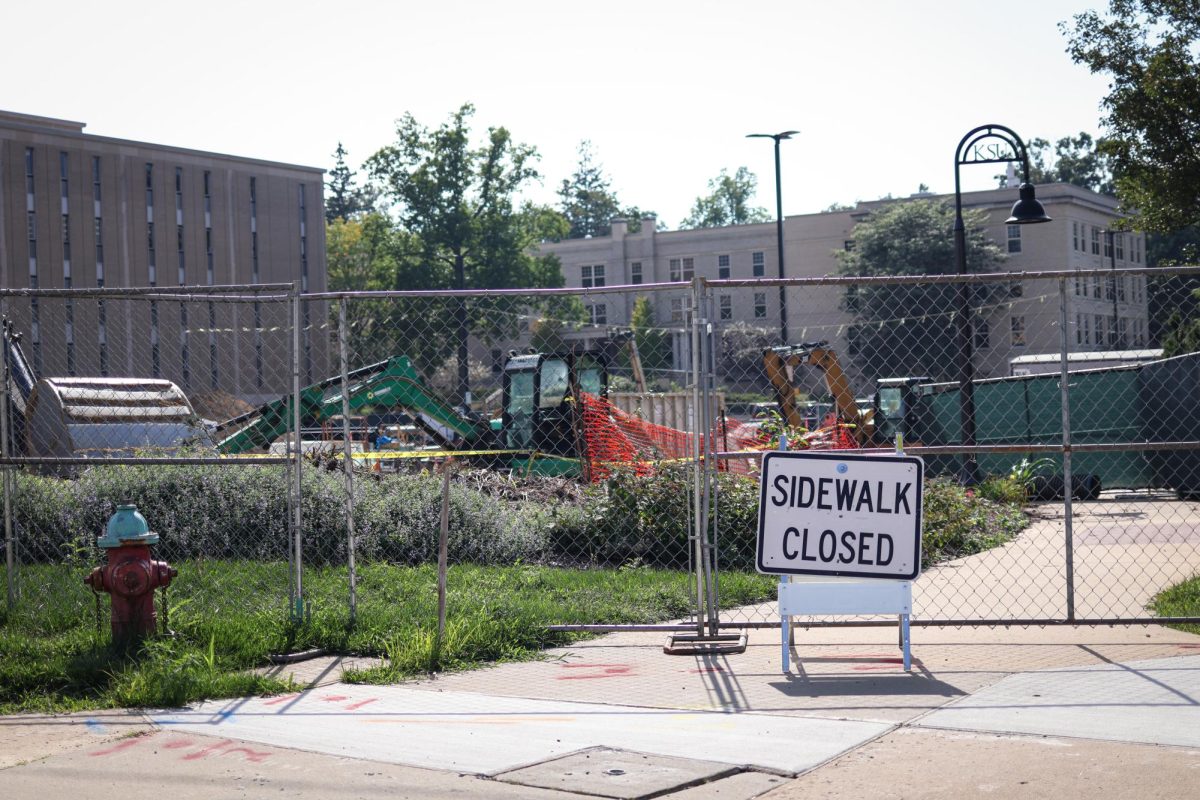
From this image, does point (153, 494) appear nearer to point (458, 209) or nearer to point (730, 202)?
point (458, 209)

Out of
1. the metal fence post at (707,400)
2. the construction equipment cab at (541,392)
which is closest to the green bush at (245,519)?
the metal fence post at (707,400)

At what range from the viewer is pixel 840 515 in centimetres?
788

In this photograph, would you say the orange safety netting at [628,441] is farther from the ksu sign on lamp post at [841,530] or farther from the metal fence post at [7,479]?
the metal fence post at [7,479]

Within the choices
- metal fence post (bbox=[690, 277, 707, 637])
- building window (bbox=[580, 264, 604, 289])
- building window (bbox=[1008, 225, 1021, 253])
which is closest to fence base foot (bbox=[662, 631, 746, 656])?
metal fence post (bbox=[690, 277, 707, 637])

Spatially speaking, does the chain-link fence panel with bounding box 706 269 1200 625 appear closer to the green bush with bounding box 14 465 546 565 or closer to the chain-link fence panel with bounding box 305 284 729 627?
the chain-link fence panel with bounding box 305 284 729 627

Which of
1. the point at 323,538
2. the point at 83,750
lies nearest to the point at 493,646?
the point at 83,750

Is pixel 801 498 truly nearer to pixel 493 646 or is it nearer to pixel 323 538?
pixel 493 646

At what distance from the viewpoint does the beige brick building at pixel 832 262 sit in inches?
2163

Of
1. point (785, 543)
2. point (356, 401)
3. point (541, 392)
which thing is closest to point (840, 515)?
point (785, 543)

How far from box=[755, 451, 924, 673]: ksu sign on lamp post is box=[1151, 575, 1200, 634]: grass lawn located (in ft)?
8.05

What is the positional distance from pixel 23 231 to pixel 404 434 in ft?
147

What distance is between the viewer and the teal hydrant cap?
7926mm

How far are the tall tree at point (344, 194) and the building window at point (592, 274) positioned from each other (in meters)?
47.6

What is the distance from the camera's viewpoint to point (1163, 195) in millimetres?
15195
